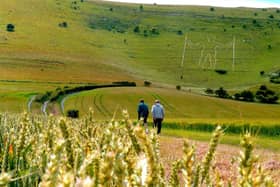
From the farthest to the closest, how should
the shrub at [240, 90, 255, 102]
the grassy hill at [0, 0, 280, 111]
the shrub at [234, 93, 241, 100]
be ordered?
the grassy hill at [0, 0, 280, 111]
the shrub at [240, 90, 255, 102]
the shrub at [234, 93, 241, 100]

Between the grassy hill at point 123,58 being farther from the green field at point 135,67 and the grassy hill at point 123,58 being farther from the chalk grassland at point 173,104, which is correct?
the chalk grassland at point 173,104

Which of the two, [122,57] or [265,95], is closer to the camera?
[265,95]

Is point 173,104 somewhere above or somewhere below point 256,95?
below

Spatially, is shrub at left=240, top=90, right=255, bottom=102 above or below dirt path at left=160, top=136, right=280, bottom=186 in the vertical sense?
below

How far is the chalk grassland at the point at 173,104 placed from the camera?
3873 inches

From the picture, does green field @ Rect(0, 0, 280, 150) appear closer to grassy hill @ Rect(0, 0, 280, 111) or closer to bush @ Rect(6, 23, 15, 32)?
grassy hill @ Rect(0, 0, 280, 111)

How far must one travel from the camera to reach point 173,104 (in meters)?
107

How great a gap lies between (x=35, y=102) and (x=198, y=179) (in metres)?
101

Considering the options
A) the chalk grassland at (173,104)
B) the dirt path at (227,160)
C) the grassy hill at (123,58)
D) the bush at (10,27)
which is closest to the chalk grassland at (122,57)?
the grassy hill at (123,58)

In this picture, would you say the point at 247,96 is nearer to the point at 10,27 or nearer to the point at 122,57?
the point at 122,57

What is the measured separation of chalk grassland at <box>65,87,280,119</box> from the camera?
9838cm

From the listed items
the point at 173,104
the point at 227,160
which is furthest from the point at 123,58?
the point at 227,160

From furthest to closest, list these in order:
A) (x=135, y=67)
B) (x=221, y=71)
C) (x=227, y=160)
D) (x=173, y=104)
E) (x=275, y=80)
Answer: (x=135, y=67), (x=221, y=71), (x=275, y=80), (x=173, y=104), (x=227, y=160)

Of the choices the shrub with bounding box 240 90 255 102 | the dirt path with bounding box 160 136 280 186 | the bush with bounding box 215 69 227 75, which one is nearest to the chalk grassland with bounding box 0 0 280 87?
the bush with bounding box 215 69 227 75
